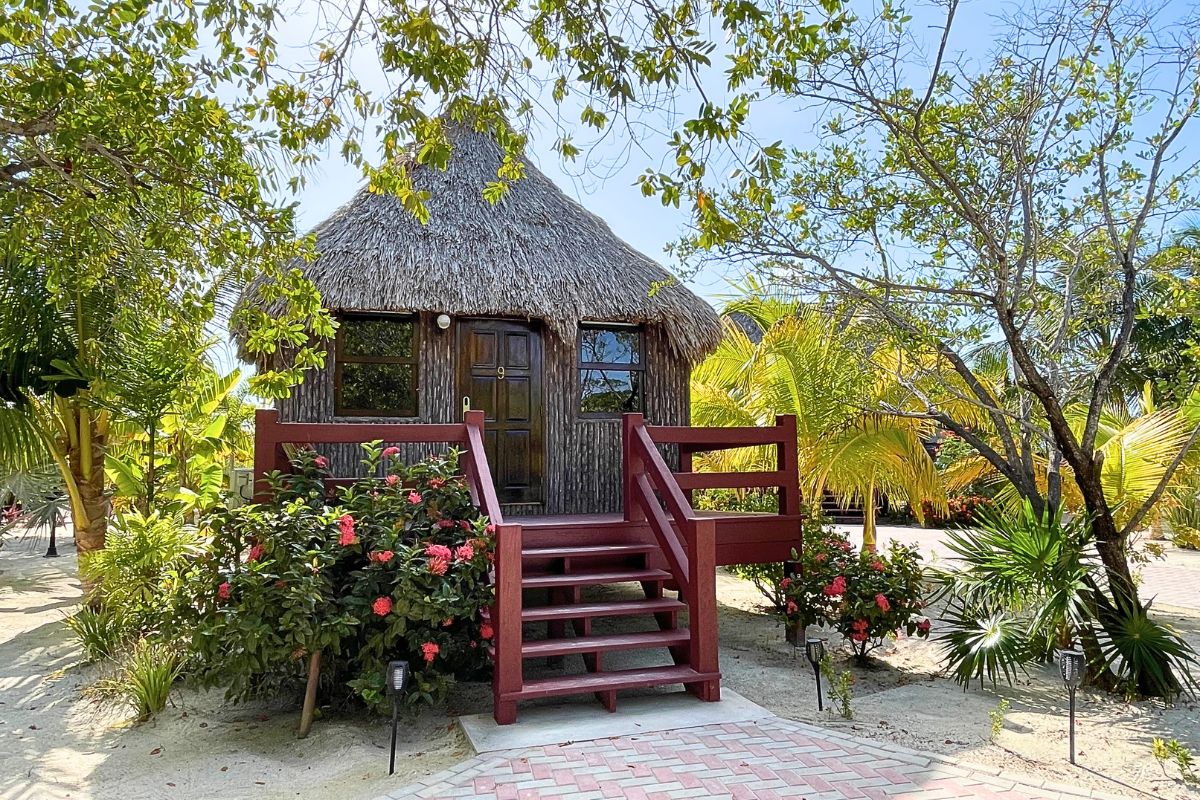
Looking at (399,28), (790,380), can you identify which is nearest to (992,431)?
(790,380)

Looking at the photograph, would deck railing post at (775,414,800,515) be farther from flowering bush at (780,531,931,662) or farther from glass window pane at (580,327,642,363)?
glass window pane at (580,327,642,363)

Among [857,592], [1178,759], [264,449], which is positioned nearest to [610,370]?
[857,592]

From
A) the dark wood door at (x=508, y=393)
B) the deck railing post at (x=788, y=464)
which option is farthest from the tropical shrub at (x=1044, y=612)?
the dark wood door at (x=508, y=393)

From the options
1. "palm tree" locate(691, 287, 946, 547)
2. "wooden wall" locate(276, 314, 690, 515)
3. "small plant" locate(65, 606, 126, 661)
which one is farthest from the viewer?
"palm tree" locate(691, 287, 946, 547)

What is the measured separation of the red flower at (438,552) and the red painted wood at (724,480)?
2.73 m

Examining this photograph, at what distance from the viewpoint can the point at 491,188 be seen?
4805 millimetres

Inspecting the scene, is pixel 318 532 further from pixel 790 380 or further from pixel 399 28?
pixel 790 380

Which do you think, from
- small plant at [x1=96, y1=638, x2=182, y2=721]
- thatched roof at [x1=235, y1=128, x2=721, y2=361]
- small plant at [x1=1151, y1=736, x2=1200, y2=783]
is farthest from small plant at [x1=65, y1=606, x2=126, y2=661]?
small plant at [x1=1151, y1=736, x2=1200, y2=783]

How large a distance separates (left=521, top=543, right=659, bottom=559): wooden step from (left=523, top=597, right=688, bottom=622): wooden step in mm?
380

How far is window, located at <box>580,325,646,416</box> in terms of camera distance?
328 inches

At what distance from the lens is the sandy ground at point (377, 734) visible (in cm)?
439

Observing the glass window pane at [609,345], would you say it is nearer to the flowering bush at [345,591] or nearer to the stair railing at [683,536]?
the stair railing at [683,536]

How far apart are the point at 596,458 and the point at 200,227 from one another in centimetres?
428

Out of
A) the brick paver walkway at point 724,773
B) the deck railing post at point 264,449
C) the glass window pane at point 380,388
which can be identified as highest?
the glass window pane at point 380,388
